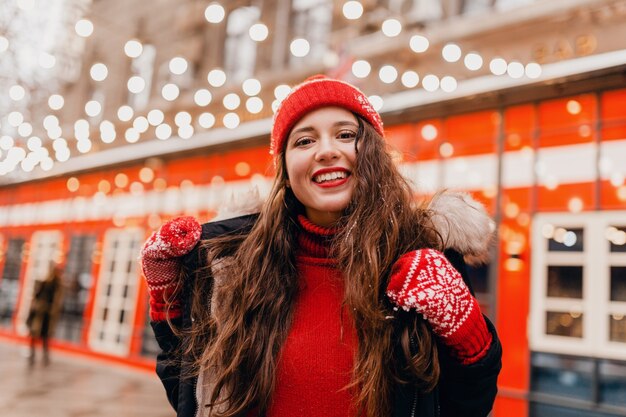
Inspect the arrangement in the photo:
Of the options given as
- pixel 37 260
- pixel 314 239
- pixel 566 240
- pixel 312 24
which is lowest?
pixel 314 239

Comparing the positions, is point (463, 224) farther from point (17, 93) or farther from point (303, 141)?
point (17, 93)

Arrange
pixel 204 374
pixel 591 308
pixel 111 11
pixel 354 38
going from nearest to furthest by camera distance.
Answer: pixel 204 374 < pixel 591 308 < pixel 354 38 < pixel 111 11

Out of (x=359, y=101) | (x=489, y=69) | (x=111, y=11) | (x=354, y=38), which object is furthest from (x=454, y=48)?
(x=111, y=11)

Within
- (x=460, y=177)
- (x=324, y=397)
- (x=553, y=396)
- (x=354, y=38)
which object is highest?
(x=354, y=38)

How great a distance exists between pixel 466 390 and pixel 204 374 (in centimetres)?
76

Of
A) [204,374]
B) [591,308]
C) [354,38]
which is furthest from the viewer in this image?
[354,38]

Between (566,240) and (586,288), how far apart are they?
0.59m

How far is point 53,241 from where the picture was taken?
567 inches

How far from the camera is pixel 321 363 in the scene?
1.55m

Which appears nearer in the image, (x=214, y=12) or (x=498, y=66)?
(x=214, y=12)

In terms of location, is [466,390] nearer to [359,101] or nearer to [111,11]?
[359,101]

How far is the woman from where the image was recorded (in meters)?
1.46

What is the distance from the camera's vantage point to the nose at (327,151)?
1660 mm

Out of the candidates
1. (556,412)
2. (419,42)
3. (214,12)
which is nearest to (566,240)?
(556,412)
